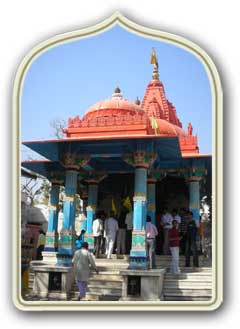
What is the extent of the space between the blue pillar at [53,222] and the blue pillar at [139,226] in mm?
2744

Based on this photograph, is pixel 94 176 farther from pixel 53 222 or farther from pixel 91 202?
pixel 53 222

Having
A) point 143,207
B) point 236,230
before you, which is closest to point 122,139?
point 143,207

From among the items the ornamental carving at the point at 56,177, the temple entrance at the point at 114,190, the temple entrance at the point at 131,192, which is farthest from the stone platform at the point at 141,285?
the temple entrance at the point at 114,190

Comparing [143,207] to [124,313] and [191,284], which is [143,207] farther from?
[124,313]

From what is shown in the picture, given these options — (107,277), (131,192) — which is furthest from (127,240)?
(107,277)

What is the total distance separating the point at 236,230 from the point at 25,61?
3.48 meters

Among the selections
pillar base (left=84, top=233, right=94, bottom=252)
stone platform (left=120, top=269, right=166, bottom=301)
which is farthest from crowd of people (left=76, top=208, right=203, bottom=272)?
stone platform (left=120, top=269, right=166, bottom=301)

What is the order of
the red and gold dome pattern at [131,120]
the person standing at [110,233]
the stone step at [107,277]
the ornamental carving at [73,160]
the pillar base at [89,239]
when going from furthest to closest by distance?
1. the pillar base at [89,239]
2. the person standing at [110,233]
3. the red and gold dome pattern at [131,120]
4. the ornamental carving at [73,160]
5. the stone step at [107,277]

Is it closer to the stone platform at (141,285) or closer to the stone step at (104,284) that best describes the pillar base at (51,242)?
the stone step at (104,284)

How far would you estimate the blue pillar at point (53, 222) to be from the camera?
1166 cm

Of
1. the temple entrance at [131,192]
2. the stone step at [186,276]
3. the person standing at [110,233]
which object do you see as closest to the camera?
the stone step at [186,276]

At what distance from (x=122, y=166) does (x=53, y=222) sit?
228 cm

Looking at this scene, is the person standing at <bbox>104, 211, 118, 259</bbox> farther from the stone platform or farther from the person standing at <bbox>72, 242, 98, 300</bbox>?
the person standing at <bbox>72, 242, 98, 300</bbox>

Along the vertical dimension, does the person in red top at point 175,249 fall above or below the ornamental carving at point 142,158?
below
